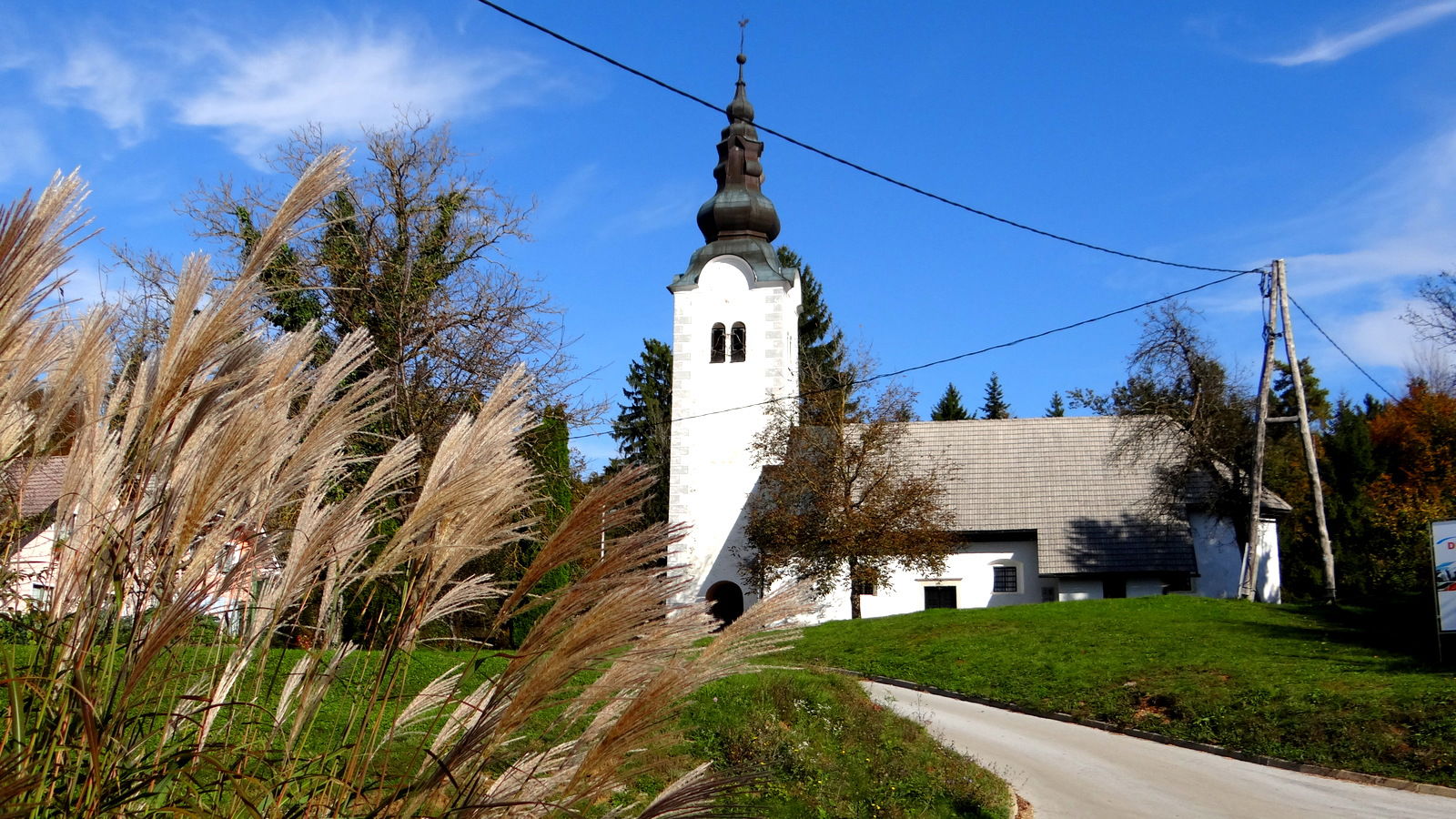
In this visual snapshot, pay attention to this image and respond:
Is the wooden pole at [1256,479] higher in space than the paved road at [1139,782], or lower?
higher

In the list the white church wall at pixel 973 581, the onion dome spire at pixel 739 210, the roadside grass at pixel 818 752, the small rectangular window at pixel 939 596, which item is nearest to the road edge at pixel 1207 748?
the roadside grass at pixel 818 752


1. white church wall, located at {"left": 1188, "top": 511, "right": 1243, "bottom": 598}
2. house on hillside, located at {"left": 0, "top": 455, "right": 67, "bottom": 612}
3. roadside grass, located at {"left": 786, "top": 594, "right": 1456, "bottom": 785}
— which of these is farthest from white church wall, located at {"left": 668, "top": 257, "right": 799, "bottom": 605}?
house on hillside, located at {"left": 0, "top": 455, "right": 67, "bottom": 612}

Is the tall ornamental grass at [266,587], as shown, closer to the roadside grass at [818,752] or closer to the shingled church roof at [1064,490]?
the roadside grass at [818,752]

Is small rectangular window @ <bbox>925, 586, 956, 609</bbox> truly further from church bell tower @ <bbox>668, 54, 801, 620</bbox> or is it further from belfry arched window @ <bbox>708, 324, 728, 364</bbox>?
belfry arched window @ <bbox>708, 324, 728, 364</bbox>

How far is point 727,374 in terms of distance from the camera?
3106 cm

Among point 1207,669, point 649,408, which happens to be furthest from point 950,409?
point 1207,669

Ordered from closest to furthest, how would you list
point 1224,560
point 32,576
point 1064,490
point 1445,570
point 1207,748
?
point 32,576 → point 1207,748 → point 1445,570 → point 1224,560 → point 1064,490

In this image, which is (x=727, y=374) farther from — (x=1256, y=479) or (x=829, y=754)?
(x=829, y=754)

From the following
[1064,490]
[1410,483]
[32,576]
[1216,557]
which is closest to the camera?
[32,576]

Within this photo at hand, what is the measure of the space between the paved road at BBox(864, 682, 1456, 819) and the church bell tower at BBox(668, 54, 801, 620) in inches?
659

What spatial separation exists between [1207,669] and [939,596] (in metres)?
15.0

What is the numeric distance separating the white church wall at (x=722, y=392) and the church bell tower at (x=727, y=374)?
2cm

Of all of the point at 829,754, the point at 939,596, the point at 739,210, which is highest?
the point at 739,210

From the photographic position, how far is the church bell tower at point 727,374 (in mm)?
30391
